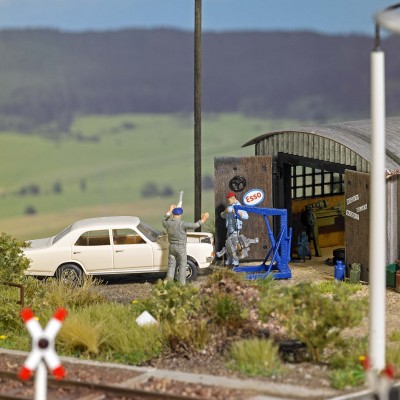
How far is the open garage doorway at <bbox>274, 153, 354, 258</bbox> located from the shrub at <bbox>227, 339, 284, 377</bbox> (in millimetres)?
8472

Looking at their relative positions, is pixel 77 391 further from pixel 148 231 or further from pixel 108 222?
pixel 148 231

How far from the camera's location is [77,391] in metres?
15.9

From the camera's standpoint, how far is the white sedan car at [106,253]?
22953mm

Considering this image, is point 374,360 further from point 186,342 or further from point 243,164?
point 243,164

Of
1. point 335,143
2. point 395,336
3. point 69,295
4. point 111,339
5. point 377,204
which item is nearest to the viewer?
point 377,204

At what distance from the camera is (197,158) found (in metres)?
25.1

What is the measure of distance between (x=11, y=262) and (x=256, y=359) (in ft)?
19.7

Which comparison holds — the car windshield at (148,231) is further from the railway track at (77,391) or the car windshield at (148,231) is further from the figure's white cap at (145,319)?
the railway track at (77,391)

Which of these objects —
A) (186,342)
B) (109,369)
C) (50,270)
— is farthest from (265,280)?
(50,270)

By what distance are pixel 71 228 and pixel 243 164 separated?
13.3 feet

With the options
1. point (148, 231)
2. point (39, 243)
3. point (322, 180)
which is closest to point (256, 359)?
point (148, 231)

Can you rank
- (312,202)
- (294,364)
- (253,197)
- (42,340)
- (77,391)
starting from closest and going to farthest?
(42,340) → (77,391) → (294,364) → (253,197) → (312,202)

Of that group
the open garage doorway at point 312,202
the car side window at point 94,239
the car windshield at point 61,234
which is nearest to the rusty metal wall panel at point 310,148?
the open garage doorway at point 312,202

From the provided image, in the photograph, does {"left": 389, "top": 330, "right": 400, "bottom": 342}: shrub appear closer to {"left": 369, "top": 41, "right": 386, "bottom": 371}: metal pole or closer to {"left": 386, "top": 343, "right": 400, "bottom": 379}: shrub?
{"left": 386, "top": 343, "right": 400, "bottom": 379}: shrub
